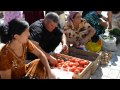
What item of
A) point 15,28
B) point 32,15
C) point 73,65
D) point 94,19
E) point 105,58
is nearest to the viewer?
point 15,28

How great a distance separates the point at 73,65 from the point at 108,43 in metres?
1.88

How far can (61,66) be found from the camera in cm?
495

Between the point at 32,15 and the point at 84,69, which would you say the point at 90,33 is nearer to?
the point at 32,15

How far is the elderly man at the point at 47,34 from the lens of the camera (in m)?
4.99

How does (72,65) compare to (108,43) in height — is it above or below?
below

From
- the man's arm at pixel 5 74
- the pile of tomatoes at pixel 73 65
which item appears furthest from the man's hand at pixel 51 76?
the man's arm at pixel 5 74

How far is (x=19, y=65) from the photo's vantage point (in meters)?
4.21

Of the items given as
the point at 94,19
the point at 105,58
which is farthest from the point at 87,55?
the point at 94,19

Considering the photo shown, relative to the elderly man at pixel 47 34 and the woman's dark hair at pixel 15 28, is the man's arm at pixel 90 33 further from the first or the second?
the woman's dark hair at pixel 15 28

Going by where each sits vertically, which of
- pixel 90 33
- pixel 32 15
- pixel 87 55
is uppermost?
pixel 32 15

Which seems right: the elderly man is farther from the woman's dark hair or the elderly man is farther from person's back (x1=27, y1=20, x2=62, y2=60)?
the woman's dark hair
